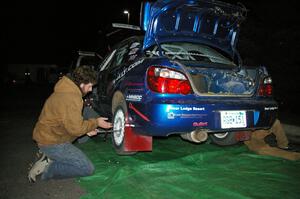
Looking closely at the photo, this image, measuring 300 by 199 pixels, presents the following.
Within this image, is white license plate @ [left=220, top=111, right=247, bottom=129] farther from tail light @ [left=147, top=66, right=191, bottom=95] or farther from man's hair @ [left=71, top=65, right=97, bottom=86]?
man's hair @ [left=71, top=65, right=97, bottom=86]

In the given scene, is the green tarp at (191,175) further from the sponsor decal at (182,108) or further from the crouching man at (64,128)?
the sponsor decal at (182,108)

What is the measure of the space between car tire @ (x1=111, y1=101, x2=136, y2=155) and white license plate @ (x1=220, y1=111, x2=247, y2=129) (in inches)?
49.0

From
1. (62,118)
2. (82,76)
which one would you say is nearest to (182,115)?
(82,76)

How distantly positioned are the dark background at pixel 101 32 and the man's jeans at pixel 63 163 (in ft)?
33.0

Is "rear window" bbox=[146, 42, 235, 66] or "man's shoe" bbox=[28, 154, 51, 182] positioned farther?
"rear window" bbox=[146, 42, 235, 66]

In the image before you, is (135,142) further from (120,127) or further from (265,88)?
(265,88)

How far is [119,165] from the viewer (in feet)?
14.9

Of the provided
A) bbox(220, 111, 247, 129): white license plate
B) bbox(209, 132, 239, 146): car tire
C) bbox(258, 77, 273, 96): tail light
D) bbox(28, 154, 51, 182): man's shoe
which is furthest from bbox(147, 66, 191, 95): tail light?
bbox(209, 132, 239, 146): car tire

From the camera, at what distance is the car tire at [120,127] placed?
14.8ft

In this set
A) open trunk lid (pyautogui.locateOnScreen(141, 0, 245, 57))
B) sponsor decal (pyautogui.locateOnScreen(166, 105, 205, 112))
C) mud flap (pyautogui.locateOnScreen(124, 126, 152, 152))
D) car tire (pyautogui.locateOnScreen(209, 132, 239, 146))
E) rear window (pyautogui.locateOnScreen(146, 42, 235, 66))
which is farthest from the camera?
car tire (pyautogui.locateOnScreen(209, 132, 239, 146))

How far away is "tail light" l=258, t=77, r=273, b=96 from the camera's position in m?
4.57

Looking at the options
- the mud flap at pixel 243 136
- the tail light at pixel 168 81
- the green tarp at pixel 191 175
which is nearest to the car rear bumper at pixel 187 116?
the tail light at pixel 168 81

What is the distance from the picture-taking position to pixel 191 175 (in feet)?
13.4

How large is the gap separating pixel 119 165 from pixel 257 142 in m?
2.23
